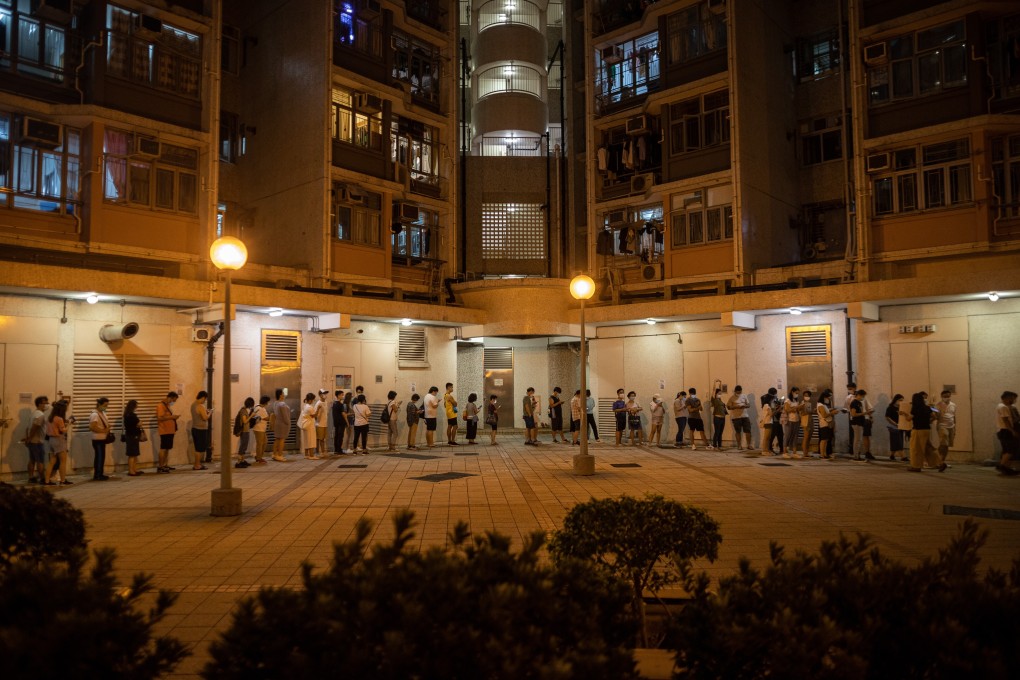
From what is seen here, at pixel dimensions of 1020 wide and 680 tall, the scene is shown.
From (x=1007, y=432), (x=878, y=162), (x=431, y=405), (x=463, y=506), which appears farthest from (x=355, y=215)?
(x=1007, y=432)

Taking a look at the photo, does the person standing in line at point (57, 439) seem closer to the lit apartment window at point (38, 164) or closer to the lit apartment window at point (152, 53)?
the lit apartment window at point (38, 164)

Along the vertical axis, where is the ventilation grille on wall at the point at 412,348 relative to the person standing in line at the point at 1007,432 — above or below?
above

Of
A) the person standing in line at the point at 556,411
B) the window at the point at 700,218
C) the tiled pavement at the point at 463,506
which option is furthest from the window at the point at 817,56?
the tiled pavement at the point at 463,506

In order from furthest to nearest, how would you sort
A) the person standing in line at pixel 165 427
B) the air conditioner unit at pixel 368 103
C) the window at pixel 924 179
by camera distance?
1. the air conditioner unit at pixel 368 103
2. the window at pixel 924 179
3. the person standing in line at pixel 165 427

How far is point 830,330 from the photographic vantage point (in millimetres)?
19438

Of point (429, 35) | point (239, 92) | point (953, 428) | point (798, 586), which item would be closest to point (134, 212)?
point (239, 92)

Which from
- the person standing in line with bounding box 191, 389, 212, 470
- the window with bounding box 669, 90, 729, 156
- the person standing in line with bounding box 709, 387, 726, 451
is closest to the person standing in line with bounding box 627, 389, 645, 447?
the person standing in line with bounding box 709, 387, 726, 451

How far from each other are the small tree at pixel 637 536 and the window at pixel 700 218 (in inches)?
712

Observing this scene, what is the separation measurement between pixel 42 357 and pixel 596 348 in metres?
15.9

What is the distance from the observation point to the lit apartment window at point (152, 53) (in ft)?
A: 58.1

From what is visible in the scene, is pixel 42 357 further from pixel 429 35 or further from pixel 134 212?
pixel 429 35

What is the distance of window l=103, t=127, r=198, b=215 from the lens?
17.4 meters

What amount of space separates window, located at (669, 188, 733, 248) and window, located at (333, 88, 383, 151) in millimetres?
10146

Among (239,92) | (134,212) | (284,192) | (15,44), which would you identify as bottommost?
(134,212)
